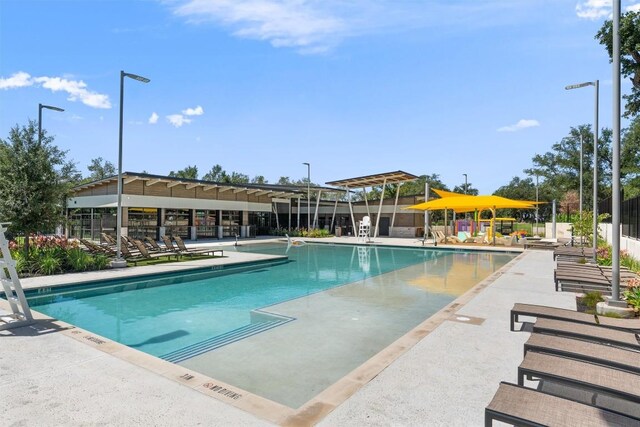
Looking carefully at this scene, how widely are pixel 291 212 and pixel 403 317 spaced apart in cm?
3096

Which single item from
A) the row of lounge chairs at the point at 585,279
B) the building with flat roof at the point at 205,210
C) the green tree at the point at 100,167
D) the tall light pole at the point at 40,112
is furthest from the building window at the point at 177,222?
the green tree at the point at 100,167

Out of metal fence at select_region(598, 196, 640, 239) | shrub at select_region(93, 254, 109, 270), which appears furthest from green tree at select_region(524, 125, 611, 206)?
shrub at select_region(93, 254, 109, 270)

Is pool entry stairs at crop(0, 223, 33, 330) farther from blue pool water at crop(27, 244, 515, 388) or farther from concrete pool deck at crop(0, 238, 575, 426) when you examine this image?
blue pool water at crop(27, 244, 515, 388)

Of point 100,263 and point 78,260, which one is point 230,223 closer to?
point 100,263

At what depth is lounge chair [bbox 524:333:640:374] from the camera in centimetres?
316

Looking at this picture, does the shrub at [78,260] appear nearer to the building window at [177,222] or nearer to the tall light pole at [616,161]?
the tall light pole at [616,161]

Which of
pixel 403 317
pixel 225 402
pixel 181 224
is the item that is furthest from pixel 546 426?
pixel 181 224

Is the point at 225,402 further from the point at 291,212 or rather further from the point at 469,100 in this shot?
the point at 291,212

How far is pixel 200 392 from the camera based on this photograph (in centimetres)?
357

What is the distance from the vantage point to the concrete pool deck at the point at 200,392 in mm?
3109

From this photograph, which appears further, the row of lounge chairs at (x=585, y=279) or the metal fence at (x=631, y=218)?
the metal fence at (x=631, y=218)

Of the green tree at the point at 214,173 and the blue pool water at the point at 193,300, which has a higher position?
the green tree at the point at 214,173

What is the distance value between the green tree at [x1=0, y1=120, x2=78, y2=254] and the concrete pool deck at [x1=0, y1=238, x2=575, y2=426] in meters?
7.01

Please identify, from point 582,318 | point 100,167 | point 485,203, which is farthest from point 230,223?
point 100,167
